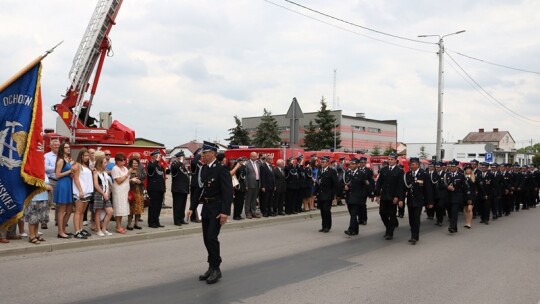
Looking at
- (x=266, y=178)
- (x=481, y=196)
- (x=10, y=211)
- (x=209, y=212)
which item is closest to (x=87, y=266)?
(x=10, y=211)

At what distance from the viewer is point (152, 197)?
11.4 m

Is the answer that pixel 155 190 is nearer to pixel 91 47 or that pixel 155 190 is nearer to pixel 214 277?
pixel 214 277

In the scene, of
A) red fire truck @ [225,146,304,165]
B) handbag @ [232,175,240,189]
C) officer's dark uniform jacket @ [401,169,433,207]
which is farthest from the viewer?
red fire truck @ [225,146,304,165]

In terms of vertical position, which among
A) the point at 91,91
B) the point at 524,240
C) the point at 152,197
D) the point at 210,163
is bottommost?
the point at 524,240

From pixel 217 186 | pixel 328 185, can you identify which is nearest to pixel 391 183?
pixel 328 185

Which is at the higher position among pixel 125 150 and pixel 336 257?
pixel 125 150

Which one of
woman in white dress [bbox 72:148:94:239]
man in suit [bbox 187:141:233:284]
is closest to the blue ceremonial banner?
woman in white dress [bbox 72:148:94:239]

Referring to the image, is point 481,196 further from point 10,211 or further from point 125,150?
point 10,211

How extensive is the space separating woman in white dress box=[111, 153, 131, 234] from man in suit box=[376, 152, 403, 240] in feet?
19.3

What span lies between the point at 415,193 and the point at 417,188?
13 cm

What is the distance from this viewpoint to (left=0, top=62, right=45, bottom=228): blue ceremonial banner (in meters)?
7.76

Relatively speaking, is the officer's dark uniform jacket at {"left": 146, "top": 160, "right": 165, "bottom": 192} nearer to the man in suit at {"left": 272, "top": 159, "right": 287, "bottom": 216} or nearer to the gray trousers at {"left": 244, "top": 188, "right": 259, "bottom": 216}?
the gray trousers at {"left": 244, "top": 188, "right": 259, "bottom": 216}

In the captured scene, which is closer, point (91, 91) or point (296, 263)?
point (296, 263)

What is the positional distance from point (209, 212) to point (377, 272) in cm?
295
